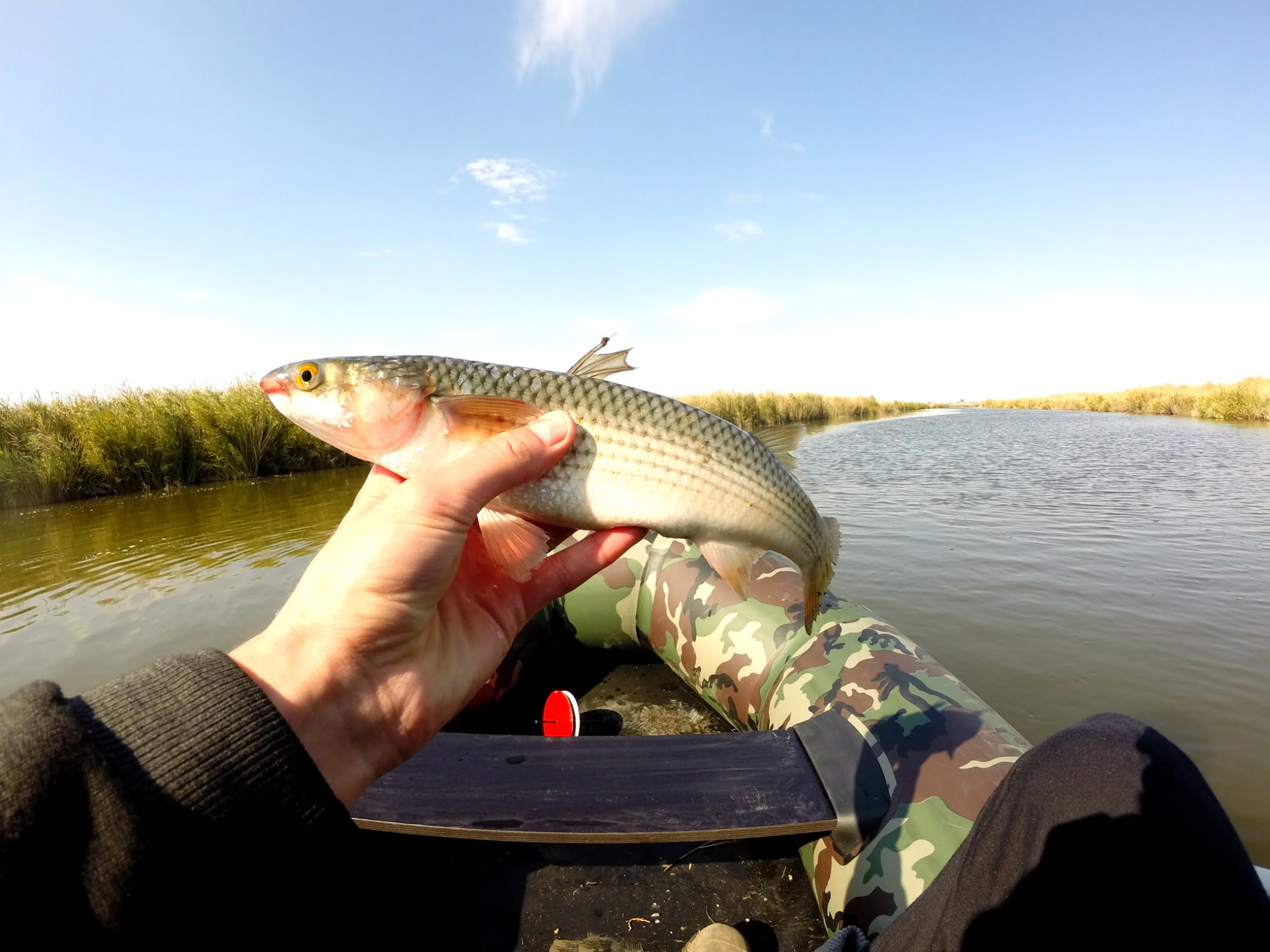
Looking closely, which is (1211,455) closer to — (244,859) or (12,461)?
(244,859)

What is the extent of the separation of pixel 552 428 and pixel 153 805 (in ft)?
4.90

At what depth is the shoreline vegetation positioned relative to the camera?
1543 cm

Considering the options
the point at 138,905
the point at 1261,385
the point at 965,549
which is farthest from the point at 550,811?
the point at 1261,385

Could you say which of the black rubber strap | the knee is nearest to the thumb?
the knee

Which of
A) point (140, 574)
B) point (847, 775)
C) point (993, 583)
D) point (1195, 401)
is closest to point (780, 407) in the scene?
point (1195, 401)

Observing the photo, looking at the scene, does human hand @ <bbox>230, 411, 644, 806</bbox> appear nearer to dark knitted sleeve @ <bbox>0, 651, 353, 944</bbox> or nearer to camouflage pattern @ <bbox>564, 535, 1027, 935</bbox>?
dark knitted sleeve @ <bbox>0, 651, 353, 944</bbox>

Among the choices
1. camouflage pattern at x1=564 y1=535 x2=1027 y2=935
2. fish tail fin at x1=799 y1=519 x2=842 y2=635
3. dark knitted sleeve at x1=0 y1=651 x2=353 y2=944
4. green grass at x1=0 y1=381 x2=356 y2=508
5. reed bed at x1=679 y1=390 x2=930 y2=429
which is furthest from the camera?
reed bed at x1=679 y1=390 x2=930 y2=429

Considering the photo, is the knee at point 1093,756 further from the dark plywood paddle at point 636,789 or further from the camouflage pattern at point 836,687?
the dark plywood paddle at point 636,789

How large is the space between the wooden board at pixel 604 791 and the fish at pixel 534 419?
109 centimetres

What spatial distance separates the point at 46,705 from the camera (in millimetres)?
1085

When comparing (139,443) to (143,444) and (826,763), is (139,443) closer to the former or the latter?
(143,444)

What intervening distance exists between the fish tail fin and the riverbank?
49.8 metres

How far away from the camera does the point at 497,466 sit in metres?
1.99

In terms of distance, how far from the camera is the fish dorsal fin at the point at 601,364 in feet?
9.04
